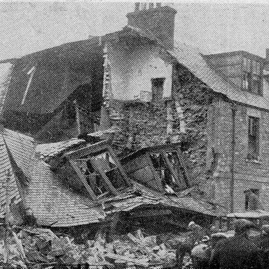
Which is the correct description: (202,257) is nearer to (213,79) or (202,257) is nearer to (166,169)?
(166,169)

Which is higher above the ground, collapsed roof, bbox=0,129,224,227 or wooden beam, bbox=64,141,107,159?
wooden beam, bbox=64,141,107,159

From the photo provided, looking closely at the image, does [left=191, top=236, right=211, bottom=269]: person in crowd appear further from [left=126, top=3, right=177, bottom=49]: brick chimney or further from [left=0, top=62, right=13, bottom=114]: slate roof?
[left=0, top=62, right=13, bottom=114]: slate roof

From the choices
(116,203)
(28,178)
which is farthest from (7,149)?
(116,203)

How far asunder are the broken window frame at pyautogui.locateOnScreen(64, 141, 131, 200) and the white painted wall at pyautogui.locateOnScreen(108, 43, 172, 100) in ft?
16.6

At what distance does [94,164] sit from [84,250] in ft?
15.7

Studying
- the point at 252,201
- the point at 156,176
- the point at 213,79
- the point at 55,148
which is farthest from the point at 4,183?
the point at 252,201

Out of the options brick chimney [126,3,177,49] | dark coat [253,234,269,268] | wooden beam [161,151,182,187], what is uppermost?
brick chimney [126,3,177,49]

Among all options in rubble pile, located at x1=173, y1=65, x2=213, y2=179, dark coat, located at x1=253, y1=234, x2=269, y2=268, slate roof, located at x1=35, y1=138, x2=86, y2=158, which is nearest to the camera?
dark coat, located at x1=253, y1=234, x2=269, y2=268

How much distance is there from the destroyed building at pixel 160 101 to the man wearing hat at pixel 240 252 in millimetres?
14538

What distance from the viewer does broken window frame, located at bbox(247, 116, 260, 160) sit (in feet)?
77.8

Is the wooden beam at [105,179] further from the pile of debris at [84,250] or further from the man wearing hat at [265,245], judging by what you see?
the man wearing hat at [265,245]

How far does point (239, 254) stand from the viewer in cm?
726

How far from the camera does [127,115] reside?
24.4 m

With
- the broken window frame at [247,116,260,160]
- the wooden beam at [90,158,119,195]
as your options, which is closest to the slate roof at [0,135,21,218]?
the wooden beam at [90,158,119,195]
